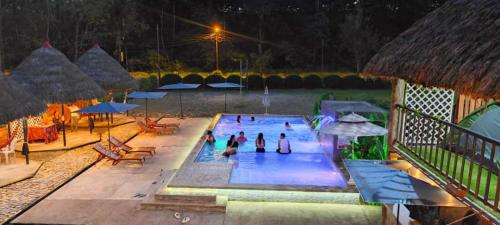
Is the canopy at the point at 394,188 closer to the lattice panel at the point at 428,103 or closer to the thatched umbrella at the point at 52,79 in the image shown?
the lattice panel at the point at 428,103

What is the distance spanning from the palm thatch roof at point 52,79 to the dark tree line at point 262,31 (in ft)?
70.6

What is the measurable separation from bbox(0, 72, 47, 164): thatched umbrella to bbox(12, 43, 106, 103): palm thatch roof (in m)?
2.39

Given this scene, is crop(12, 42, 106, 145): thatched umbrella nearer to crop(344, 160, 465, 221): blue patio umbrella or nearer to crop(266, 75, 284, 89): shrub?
crop(344, 160, 465, 221): blue patio umbrella

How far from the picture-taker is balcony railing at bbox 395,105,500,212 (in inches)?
219

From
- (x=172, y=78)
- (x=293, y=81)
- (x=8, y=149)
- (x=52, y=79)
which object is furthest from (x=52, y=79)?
(x=293, y=81)

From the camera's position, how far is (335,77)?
37.2m

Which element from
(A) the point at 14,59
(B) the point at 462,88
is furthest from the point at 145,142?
(A) the point at 14,59

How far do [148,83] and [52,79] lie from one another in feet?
56.0

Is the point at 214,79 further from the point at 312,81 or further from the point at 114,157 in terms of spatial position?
the point at 114,157

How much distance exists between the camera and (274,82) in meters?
36.8

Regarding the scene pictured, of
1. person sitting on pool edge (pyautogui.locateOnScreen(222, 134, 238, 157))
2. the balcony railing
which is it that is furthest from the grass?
person sitting on pool edge (pyautogui.locateOnScreen(222, 134, 238, 157))

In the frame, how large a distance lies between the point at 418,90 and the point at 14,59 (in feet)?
110

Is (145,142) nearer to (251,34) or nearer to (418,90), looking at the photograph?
(418,90)

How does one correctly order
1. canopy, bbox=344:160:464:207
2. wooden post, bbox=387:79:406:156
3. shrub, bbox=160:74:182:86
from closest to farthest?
canopy, bbox=344:160:464:207 < wooden post, bbox=387:79:406:156 < shrub, bbox=160:74:182:86
